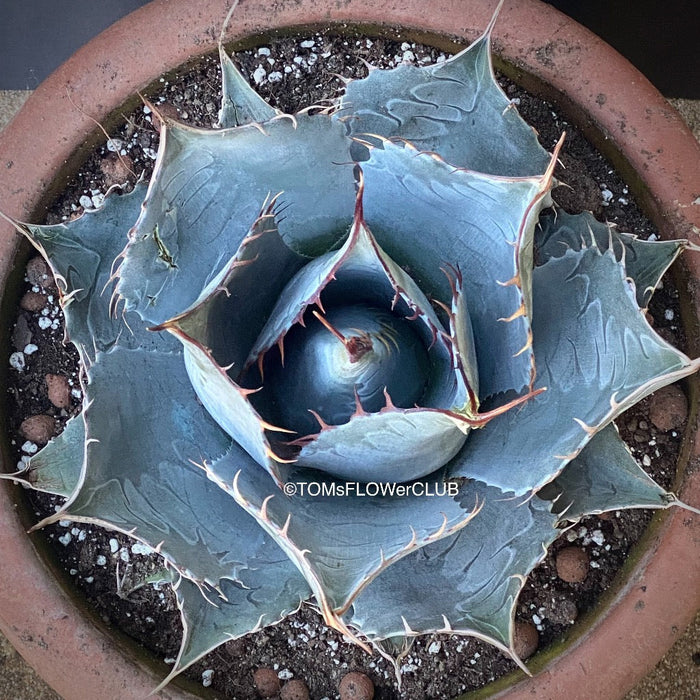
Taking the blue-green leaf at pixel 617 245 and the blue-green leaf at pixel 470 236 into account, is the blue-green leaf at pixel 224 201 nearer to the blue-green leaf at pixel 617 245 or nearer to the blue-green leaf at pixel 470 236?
the blue-green leaf at pixel 470 236

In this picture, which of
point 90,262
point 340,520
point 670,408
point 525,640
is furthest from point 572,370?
point 90,262

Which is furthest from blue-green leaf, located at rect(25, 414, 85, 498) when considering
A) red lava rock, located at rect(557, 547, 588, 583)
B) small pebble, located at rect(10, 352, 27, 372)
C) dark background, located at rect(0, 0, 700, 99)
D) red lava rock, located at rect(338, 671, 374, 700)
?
dark background, located at rect(0, 0, 700, 99)

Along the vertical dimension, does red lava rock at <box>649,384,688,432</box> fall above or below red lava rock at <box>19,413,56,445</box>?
above

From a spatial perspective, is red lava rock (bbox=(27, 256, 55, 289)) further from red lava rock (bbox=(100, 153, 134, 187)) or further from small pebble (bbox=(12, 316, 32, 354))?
red lava rock (bbox=(100, 153, 134, 187))

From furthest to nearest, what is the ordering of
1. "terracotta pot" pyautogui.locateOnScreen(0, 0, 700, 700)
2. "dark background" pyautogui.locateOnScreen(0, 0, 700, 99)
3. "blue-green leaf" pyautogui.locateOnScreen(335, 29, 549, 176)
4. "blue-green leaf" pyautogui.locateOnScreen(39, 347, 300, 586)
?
"dark background" pyautogui.locateOnScreen(0, 0, 700, 99)
"terracotta pot" pyautogui.locateOnScreen(0, 0, 700, 700)
"blue-green leaf" pyautogui.locateOnScreen(335, 29, 549, 176)
"blue-green leaf" pyautogui.locateOnScreen(39, 347, 300, 586)

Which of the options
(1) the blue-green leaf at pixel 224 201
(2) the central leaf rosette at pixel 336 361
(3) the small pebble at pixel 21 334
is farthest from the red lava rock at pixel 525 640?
(3) the small pebble at pixel 21 334

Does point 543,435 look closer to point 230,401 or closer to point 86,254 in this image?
point 230,401

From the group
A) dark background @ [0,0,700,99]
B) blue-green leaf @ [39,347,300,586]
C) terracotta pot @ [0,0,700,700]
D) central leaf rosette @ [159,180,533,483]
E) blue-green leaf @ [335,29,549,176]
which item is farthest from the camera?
dark background @ [0,0,700,99]

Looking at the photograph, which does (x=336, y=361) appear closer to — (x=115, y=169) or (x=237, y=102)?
(x=237, y=102)

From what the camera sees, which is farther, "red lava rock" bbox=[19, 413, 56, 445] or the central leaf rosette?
"red lava rock" bbox=[19, 413, 56, 445]
